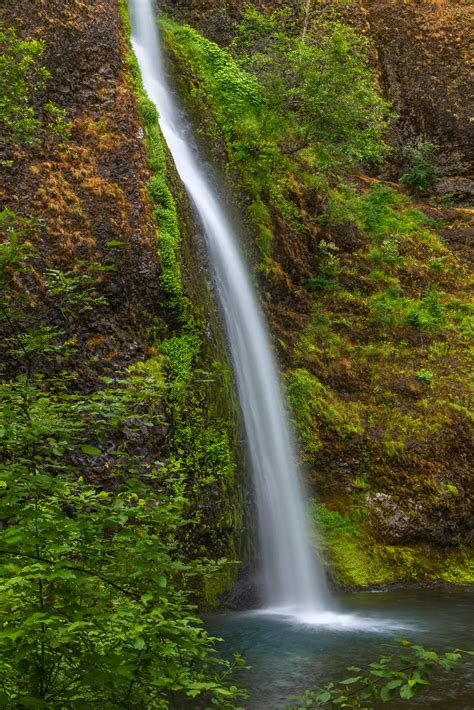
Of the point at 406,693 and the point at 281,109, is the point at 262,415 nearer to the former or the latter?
the point at 281,109

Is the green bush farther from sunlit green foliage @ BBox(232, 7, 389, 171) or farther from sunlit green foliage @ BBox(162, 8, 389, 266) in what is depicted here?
sunlit green foliage @ BBox(232, 7, 389, 171)

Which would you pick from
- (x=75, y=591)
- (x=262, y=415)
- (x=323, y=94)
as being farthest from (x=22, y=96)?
(x=323, y=94)

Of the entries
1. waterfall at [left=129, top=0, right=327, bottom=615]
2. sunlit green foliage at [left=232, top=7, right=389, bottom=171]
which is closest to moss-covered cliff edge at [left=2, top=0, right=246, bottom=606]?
waterfall at [left=129, top=0, right=327, bottom=615]

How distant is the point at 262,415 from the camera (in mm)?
10844

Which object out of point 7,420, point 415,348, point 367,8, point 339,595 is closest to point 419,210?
point 415,348

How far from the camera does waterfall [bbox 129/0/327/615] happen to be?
31.8 ft

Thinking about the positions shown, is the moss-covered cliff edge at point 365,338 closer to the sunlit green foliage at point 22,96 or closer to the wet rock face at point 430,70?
the wet rock face at point 430,70

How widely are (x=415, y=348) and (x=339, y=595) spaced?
6274mm

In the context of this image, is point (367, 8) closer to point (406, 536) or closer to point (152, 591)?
point (406, 536)

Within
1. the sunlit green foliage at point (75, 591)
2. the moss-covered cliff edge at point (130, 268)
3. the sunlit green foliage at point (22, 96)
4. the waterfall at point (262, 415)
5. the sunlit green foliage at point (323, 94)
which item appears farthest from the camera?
the sunlit green foliage at point (323, 94)

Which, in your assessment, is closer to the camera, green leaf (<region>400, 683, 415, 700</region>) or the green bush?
green leaf (<region>400, 683, 415, 700</region>)

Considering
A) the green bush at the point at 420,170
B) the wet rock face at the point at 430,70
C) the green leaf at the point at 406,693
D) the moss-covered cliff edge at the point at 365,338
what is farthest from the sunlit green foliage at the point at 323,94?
the green leaf at the point at 406,693

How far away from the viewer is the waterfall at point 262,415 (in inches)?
381

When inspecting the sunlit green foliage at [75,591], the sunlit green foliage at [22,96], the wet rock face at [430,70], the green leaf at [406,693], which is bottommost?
the green leaf at [406,693]
